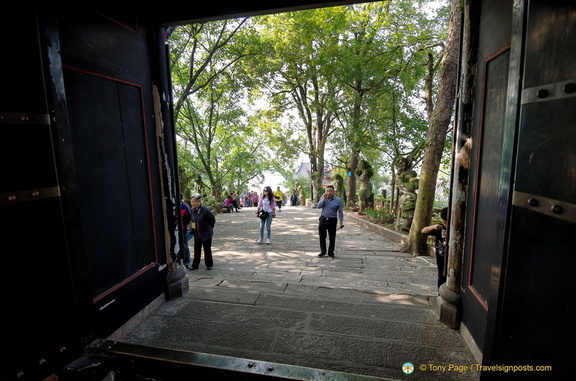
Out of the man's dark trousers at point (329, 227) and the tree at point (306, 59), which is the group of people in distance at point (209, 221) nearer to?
the man's dark trousers at point (329, 227)

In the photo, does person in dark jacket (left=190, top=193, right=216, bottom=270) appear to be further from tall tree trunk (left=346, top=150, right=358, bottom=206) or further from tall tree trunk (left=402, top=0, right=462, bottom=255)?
tall tree trunk (left=346, top=150, right=358, bottom=206)

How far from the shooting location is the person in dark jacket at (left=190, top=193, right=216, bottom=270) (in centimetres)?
524

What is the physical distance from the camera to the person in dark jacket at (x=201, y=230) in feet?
17.2

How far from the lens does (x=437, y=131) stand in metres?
6.12

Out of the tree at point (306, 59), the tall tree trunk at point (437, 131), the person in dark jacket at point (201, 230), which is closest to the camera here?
the person in dark jacket at point (201, 230)

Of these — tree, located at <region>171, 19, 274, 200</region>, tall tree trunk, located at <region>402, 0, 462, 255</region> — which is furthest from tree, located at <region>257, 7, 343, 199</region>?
tall tree trunk, located at <region>402, 0, 462, 255</region>

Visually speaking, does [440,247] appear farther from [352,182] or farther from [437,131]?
[352,182]

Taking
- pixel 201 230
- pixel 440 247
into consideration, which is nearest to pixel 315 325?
pixel 440 247

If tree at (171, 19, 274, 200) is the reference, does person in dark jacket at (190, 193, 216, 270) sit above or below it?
below

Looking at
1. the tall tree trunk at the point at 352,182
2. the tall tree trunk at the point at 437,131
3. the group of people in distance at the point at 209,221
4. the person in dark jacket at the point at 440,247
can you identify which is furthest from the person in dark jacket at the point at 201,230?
the tall tree trunk at the point at 352,182

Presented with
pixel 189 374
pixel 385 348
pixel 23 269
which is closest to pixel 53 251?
pixel 23 269

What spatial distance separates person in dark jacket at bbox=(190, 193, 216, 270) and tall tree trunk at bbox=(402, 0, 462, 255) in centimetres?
494

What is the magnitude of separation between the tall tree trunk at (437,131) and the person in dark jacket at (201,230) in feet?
16.2

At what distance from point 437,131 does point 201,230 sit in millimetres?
5776
